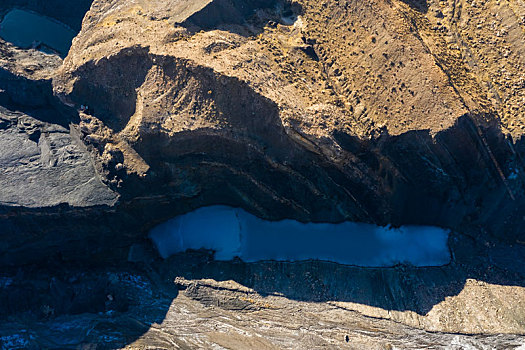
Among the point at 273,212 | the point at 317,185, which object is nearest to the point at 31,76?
the point at 273,212

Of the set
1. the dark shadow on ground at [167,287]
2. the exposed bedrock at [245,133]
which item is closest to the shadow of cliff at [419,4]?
the exposed bedrock at [245,133]

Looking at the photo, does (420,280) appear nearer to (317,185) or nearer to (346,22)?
(317,185)

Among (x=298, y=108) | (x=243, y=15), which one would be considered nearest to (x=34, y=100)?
(x=243, y=15)

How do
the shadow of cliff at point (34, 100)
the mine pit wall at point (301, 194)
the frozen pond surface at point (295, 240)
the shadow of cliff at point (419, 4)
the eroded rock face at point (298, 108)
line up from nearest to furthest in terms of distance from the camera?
the eroded rock face at point (298, 108) < the mine pit wall at point (301, 194) < the shadow of cliff at point (419, 4) < the shadow of cliff at point (34, 100) < the frozen pond surface at point (295, 240)

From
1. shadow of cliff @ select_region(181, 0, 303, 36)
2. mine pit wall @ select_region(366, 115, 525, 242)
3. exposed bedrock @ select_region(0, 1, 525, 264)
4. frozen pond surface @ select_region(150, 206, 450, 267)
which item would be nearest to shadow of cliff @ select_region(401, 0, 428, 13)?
exposed bedrock @ select_region(0, 1, 525, 264)

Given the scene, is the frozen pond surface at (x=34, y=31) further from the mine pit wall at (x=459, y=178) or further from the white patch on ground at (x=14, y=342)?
the mine pit wall at (x=459, y=178)

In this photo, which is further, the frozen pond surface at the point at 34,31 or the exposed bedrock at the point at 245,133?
the frozen pond surface at the point at 34,31

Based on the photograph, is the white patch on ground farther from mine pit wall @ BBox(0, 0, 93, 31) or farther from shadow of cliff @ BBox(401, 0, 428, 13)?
shadow of cliff @ BBox(401, 0, 428, 13)

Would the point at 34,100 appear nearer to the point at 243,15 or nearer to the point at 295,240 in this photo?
the point at 243,15
